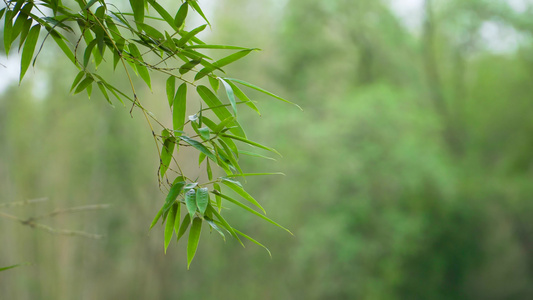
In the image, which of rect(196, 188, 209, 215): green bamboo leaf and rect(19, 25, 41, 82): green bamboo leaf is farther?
rect(19, 25, 41, 82): green bamboo leaf

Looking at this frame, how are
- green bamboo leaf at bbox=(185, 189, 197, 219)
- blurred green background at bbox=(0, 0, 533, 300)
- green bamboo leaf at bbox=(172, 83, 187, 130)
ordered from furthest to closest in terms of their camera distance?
blurred green background at bbox=(0, 0, 533, 300) < green bamboo leaf at bbox=(172, 83, 187, 130) < green bamboo leaf at bbox=(185, 189, 197, 219)

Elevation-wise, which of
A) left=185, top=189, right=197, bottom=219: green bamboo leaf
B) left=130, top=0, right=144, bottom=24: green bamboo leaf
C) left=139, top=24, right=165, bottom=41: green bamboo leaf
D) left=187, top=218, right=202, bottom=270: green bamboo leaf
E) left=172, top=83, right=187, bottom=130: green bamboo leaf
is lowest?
left=187, top=218, right=202, bottom=270: green bamboo leaf

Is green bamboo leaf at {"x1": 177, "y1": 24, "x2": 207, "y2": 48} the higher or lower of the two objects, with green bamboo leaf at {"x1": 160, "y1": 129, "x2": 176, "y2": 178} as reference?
higher

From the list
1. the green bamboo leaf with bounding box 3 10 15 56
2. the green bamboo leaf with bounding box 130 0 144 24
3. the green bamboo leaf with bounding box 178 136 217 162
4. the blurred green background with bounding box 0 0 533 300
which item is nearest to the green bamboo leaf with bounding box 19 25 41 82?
the green bamboo leaf with bounding box 3 10 15 56

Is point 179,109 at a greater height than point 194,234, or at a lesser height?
greater

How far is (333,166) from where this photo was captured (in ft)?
23.4

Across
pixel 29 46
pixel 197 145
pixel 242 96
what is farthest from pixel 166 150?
pixel 29 46

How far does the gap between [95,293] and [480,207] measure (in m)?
5.10

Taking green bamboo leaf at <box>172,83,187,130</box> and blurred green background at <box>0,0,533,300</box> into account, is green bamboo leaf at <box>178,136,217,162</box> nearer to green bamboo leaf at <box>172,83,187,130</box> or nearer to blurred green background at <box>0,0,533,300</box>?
green bamboo leaf at <box>172,83,187,130</box>

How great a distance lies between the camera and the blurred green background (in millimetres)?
7203

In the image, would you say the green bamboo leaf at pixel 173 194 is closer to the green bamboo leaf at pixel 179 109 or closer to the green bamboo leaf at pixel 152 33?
the green bamboo leaf at pixel 179 109

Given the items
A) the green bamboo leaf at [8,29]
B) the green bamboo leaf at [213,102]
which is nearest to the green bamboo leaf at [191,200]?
the green bamboo leaf at [213,102]

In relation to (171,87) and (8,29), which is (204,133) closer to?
(171,87)

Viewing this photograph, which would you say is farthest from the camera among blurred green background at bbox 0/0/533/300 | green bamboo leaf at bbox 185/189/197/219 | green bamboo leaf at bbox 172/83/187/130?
blurred green background at bbox 0/0/533/300
